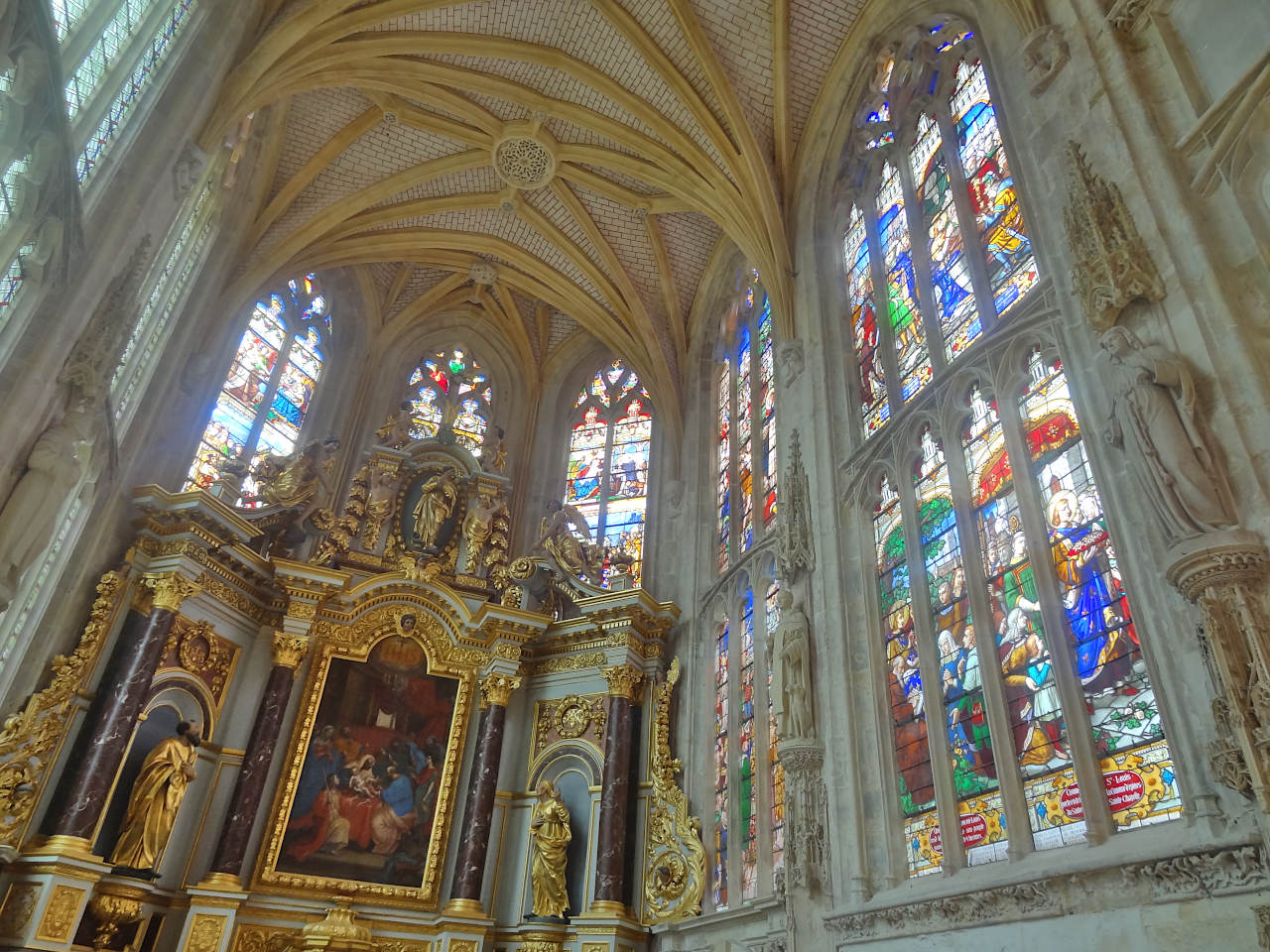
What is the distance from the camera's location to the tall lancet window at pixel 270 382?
14.9m

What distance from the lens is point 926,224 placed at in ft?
36.1

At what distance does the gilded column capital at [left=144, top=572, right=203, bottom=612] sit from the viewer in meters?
12.0

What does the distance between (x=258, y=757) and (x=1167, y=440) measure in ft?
37.8

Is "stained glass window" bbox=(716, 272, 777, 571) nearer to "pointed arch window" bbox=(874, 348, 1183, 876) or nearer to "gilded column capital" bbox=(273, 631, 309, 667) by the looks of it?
"pointed arch window" bbox=(874, 348, 1183, 876)

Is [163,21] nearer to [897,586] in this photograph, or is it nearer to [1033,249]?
[1033,249]

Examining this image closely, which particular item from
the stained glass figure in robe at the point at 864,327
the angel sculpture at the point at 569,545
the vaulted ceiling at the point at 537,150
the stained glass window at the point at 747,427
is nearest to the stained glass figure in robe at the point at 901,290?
the stained glass figure in robe at the point at 864,327

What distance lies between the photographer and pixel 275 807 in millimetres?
12516

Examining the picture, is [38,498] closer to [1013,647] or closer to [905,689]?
[905,689]

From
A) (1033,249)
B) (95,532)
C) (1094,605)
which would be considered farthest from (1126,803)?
(95,532)

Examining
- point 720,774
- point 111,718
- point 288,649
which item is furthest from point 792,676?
point 111,718

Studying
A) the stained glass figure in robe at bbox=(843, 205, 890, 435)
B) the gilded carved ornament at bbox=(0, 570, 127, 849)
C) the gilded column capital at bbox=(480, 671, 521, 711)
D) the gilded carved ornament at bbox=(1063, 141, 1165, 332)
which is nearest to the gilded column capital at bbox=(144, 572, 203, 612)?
the gilded carved ornament at bbox=(0, 570, 127, 849)

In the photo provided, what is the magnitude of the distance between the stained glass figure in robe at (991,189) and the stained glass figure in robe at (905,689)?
252cm

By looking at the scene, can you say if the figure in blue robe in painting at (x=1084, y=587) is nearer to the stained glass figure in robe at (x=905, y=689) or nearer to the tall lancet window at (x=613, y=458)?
the stained glass figure in robe at (x=905, y=689)

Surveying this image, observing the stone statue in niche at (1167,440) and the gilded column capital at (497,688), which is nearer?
the stone statue in niche at (1167,440)
